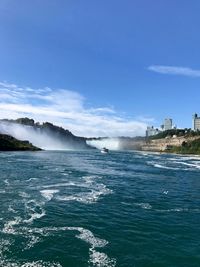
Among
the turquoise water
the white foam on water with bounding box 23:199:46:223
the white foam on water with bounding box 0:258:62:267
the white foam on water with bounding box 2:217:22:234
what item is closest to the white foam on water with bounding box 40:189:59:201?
the turquoise water

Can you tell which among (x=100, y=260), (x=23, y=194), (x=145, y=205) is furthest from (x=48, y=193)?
(x=100, y=260)

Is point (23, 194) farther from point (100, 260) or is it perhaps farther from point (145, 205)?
point (100, 260)

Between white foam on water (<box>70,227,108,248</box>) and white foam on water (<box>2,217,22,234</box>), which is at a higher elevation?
white foam on water (<box>2,217,22,234</box>)

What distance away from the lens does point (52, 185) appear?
45.2 metres

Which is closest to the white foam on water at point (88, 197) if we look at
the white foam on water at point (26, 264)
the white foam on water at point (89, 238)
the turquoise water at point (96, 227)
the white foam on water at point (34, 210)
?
the turquoise water at point (96, 227)

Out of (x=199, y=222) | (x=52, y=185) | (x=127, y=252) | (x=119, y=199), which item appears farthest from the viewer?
(x=52, y=185)

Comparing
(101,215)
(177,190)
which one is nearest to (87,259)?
(101,215)

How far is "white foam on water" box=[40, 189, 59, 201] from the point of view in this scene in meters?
36.6

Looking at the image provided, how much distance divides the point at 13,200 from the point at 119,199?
10.7 m

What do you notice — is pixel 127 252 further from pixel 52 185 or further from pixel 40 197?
pixel 52 185

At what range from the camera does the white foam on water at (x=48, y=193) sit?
36616 millimetres

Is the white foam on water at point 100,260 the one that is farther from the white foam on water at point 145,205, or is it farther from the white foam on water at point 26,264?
the white foam on water at point 145,205

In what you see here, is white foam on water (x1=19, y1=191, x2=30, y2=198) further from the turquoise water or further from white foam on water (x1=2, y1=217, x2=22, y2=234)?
white foam on water (x1=2, y1=217, x2=22, y2=234)

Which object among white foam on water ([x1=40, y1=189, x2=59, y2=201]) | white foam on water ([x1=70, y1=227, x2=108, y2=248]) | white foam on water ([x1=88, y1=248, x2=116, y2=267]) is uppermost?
white foam on water ([x1=40, y1=189, x2=59, y2=201])
